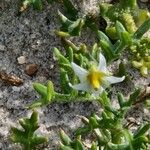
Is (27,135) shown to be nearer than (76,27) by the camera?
Yes

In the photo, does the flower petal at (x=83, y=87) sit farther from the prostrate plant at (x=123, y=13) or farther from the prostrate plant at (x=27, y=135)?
the prostrate plant at (x=123, y=13)

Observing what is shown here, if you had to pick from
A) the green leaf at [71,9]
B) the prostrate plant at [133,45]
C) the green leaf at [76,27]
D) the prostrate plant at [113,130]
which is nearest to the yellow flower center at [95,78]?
the prostrate plant at [113,130]

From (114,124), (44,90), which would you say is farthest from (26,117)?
(114,124)

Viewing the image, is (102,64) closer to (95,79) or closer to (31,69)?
(95,79)

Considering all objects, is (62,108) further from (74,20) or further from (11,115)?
(74,20)

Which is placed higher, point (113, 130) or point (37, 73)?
point (37, 73)

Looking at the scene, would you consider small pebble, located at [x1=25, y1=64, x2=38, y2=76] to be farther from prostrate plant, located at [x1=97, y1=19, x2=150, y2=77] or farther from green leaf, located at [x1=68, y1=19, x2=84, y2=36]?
prostrate plant, located at [x1=97, y1=19, x2=150, y2=77]

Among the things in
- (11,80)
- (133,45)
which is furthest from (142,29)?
(11,80)
